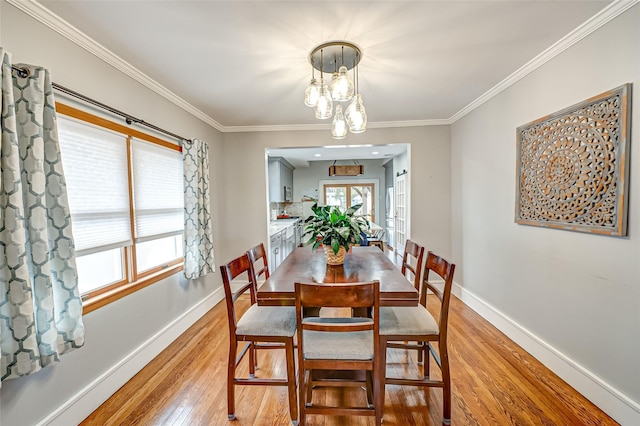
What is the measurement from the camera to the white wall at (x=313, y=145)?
12.4 ft

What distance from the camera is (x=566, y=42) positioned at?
1892 mm

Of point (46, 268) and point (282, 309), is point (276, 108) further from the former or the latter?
point (46, 268)

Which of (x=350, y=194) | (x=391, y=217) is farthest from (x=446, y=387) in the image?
(x=350, y=194)

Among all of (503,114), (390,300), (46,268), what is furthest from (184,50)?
(503,114)

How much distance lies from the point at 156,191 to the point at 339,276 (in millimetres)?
1869

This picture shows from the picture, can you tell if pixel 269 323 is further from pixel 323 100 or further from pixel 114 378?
pixel 323 100

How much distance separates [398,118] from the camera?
11.8ft

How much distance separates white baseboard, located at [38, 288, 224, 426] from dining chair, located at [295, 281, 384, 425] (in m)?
1.38

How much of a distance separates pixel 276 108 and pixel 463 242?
9.15 ft

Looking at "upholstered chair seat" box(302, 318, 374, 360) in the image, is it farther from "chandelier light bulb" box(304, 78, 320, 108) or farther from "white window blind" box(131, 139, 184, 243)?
"white window blind" box(131, 139, 184, 243)

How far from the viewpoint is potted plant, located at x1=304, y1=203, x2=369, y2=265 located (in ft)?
6.70

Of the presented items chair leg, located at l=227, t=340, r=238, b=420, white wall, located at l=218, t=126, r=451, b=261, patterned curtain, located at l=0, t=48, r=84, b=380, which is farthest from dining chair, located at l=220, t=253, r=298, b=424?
white wall, located at l=218, t=126, r=451, b=261

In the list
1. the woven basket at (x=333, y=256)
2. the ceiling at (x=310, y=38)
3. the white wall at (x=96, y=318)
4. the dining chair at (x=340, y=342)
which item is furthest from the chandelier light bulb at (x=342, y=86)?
the white wall at (x=96, y=318)

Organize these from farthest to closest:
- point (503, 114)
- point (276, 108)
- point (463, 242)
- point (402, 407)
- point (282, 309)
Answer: point (463, 242) → point (276, 108) → point (503, 114) → point (282, 309) → point (402, 407)
